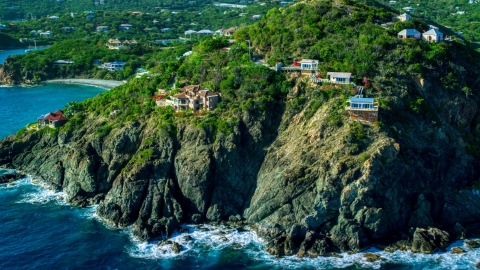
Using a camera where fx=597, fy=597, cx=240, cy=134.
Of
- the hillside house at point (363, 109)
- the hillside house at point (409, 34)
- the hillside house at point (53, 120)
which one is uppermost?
the hillside house at point (409, 34)

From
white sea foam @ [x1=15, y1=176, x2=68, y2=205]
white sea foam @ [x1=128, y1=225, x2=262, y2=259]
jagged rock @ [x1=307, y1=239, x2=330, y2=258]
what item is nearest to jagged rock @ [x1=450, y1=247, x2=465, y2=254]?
jagged rock @ [x1=307, y1=239, x2=330, y2=258]

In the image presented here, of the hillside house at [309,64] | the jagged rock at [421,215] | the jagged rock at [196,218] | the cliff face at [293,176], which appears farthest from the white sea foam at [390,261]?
the hillside house at [309,64]

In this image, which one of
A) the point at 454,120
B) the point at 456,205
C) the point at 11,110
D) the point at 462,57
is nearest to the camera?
the point at 456,205

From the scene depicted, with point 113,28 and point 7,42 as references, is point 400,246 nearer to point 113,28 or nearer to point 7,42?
point 113,28

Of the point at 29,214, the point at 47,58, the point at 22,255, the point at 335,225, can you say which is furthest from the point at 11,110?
the point at 335,225

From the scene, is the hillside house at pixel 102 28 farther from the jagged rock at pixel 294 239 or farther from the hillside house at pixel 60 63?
the jagged rock at pixel 294 239

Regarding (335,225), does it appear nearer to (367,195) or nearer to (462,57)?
(367,195)

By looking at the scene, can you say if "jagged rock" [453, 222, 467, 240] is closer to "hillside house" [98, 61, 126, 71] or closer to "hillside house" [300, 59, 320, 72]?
"hillside house" [300, 59, 320, 72]
